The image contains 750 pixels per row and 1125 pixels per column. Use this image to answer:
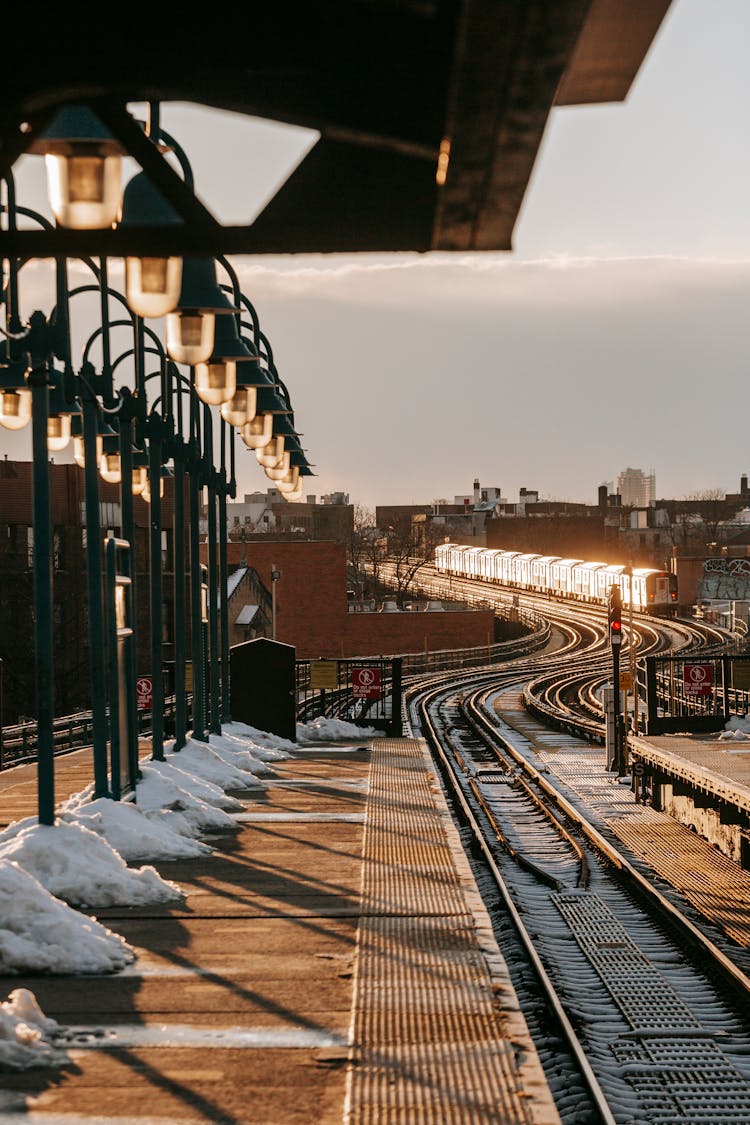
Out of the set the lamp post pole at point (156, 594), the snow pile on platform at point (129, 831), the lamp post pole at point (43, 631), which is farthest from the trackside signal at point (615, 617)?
the lamp post pole at point (43, 631)

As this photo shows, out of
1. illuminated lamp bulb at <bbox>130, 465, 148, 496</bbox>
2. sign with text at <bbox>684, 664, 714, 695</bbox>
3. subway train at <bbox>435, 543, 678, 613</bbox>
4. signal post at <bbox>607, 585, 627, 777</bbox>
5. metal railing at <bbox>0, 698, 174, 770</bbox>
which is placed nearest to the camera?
illuminated lamp bulb at <bbox>130, 465, 148, 496</bbox>

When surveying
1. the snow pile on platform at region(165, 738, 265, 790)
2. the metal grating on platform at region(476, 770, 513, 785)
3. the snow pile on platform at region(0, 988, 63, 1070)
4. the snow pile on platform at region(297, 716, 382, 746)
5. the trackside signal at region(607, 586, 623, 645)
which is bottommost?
the metal grating on platform at region(476, 770, 513, 785)

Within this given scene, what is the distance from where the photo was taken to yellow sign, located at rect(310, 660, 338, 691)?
24.8 meters

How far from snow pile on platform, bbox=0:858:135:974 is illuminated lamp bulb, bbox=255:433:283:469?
879 cm

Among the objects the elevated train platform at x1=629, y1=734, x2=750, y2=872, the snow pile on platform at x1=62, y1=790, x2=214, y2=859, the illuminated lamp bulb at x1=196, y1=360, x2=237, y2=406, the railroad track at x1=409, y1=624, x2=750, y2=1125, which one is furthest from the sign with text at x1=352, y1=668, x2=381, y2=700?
the illuminated lamp bulb at x1=196, y1=360, x2=237, y2=406

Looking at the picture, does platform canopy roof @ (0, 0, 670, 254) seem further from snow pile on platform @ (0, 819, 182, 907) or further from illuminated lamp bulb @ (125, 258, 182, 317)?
snow pile on platform @ (0, 819, 182, 907)

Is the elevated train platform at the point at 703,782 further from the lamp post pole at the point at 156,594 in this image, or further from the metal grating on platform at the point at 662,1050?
the lamp post pole at the point at 156,594

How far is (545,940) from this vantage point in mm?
12203

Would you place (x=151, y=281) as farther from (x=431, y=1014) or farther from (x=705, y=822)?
(x=705, y=822)

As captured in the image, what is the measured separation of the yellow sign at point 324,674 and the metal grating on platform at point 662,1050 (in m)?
12.8

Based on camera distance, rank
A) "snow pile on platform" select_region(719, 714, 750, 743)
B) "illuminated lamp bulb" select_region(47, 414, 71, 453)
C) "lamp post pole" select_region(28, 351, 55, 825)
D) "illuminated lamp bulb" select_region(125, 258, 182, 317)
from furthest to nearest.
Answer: "snow pile on platform" select_region(719, 714, 750, 743), "illuminated lamp bulb" select_region(47, 414, 71, 453), "lamp post pole" select_region(28, 351, 55, 825), "illuminated lamp bulb" select_region(125, 258, 182, 317)

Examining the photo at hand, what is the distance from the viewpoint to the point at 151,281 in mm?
4742

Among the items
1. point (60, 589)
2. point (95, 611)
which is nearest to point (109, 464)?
point (95, 611)

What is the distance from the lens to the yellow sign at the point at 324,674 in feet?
81.4
